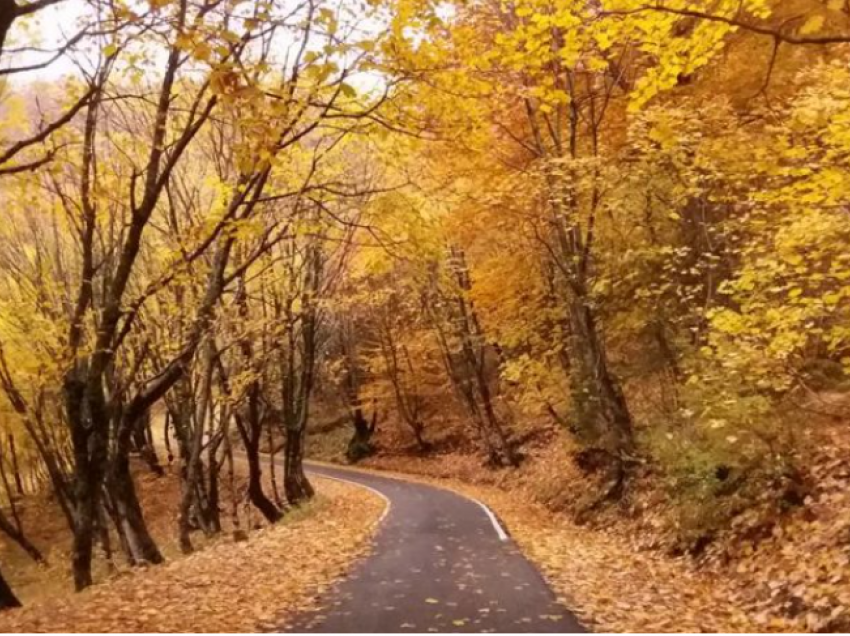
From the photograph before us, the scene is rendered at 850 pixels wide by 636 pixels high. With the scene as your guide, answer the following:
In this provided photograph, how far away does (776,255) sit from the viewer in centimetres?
1051

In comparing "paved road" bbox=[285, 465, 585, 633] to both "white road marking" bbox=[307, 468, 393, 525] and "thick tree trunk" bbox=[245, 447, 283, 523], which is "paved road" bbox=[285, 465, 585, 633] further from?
"thick tree trunk" bbox=[245, 447, 283, 523]

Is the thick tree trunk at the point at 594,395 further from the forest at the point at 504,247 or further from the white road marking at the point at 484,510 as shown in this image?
the white road marking at the point at 484,510

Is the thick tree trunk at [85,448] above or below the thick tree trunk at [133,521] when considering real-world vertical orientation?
above

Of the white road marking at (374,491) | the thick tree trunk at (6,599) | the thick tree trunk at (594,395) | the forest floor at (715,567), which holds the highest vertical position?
the thick tree trunk at (594,395)

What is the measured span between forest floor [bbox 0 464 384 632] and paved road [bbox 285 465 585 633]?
1.76 feet

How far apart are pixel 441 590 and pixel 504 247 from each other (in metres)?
14.8

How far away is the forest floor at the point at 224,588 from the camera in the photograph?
26.9 ft

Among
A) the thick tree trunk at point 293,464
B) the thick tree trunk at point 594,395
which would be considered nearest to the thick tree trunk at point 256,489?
the thick tree trunk at point 293,464

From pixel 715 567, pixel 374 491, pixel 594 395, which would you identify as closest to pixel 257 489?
pixel 374 491

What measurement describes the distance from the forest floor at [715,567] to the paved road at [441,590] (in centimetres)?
43

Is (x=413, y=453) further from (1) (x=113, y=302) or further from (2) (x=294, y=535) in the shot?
(1) (x=113, y=302)

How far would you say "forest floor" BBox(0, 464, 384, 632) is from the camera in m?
8.20

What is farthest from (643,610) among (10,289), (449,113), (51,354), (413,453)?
(413,453)

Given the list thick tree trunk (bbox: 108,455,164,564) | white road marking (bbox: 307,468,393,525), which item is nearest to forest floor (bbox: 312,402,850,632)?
white road marking (bbox: 307,468,393,525)
